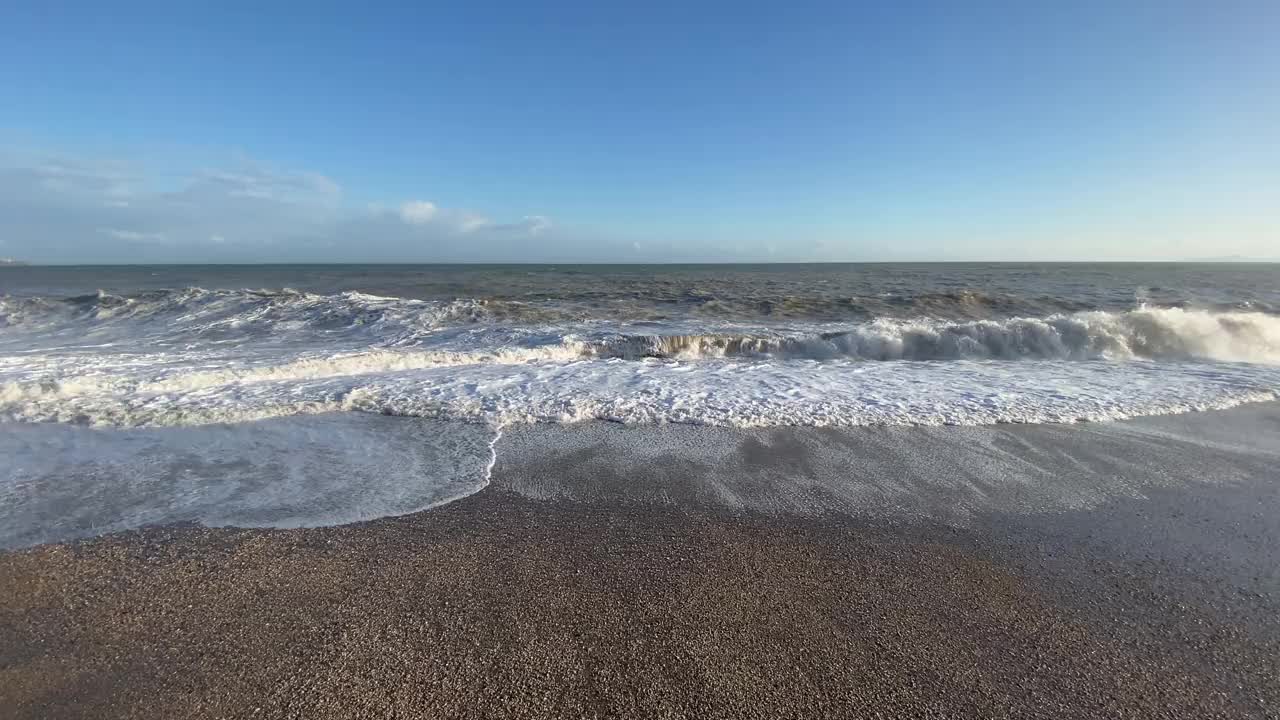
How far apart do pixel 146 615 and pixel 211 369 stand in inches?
289

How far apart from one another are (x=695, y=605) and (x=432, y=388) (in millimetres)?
5975

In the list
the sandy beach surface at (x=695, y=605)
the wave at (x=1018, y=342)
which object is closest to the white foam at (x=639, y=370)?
the wave at (x=1018, y=342)

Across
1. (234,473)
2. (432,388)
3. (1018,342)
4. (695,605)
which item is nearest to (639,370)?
(432,388)

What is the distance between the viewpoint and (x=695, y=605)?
2.99 meters

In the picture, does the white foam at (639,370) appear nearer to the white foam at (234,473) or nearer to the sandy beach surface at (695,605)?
the white foam at (234,473)

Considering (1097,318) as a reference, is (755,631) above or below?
below

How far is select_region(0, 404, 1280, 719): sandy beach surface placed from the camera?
2.40 metres

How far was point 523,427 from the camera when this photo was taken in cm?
621

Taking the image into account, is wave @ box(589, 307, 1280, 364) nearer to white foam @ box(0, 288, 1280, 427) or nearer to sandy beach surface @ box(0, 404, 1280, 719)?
white foam @ box(0, 288, 1280, 427)

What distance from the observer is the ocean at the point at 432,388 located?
4.62 meters

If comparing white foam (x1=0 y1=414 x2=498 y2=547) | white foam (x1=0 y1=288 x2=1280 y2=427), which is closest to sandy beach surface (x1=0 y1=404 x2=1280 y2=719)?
white foam (x1=0 y1=414 x2=498 y2=547)

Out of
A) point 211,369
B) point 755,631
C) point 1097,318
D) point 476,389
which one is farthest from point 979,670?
point 1097,318

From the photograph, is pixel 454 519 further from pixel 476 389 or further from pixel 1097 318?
pixel 1097 318

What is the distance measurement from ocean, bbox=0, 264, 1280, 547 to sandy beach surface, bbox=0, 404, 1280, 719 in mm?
884
